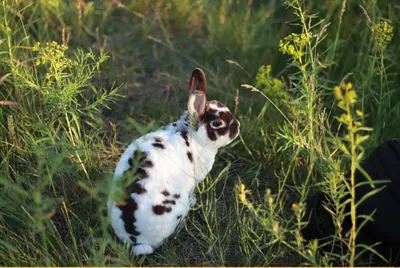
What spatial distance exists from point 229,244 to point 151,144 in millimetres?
592

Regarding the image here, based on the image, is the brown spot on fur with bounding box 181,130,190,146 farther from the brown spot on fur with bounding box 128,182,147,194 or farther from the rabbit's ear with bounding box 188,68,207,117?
the brown spot on fur with bounding box 128,182,147,194

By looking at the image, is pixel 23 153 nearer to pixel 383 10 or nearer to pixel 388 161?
pixel 388 161

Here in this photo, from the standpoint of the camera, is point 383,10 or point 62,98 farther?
point 383,10

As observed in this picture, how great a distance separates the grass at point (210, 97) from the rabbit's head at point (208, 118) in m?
0.16

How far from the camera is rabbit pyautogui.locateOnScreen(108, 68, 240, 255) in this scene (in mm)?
2363

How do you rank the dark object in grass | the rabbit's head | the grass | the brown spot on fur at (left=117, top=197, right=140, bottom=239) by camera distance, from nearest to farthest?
the dark object in grass < the brown spot on fur at (left=117, top=197, right=140, bottom=239) < the grass < the rabbit's head

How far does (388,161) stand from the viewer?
2.34 m

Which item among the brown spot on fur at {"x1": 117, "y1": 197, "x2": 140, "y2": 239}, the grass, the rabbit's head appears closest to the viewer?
the brown spot on fur at {"x1": 117, "y1": 197, "x2": 140, "y2": 239}

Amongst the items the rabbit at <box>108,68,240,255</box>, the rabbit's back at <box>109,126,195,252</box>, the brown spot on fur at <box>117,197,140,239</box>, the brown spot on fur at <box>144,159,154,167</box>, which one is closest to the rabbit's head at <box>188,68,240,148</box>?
the rabbit at <box>108,68,240,255</box>

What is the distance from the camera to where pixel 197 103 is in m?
2.56

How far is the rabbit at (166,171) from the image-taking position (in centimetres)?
236

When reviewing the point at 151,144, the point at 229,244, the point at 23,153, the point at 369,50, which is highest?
the point at 369,50

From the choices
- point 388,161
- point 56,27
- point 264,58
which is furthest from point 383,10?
point 56,27

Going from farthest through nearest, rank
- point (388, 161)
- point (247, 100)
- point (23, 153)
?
point (247, 100)
point (23, 153)
point (388, 161)
